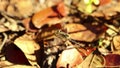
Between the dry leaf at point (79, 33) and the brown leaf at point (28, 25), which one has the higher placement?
the brown leaf at point (28, 25)

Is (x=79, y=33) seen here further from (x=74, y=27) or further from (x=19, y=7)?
(x=19, y=7)

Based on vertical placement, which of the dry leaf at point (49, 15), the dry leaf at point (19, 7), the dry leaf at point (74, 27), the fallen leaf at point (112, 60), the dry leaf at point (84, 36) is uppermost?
the dry leaf at point (19, 7)

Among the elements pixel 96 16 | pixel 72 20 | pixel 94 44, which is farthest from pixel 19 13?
pixel 94 44

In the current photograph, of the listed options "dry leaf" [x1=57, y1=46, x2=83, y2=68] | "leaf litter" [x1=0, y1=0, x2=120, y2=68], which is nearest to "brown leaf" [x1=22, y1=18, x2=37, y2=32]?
"leaf litter" [x1=0, y1=0, x2=120, y2=68]

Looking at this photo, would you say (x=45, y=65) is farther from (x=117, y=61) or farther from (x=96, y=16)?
(x=96, y=16)

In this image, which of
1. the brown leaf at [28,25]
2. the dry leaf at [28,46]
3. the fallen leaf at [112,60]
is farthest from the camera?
the brown leaf at [28,25]

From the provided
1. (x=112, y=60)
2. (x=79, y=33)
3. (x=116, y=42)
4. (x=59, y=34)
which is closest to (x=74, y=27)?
(x=79, y=33)

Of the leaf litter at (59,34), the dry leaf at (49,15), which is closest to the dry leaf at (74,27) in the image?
the leaf litter at (59,34)

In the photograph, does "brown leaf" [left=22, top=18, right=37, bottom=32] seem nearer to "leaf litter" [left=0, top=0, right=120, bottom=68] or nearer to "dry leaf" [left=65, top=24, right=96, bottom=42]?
"leaf litter" [left=0, top=0, right=120, bottom=68]

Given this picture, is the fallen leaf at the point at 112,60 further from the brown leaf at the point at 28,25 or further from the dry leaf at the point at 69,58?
the brown leaf at the point at 28,25
